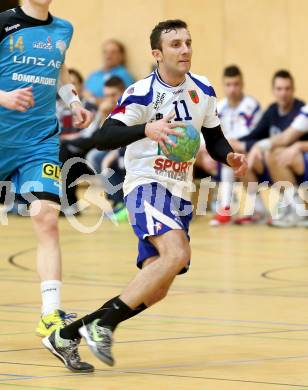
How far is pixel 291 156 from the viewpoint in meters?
14.2

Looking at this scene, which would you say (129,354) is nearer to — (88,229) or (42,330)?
(42,330)

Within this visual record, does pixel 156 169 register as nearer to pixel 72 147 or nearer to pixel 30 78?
pixel 30 78

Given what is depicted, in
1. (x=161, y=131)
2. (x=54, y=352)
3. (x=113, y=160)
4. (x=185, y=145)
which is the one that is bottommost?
(x=113, y=160)

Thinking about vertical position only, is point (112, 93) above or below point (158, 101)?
below

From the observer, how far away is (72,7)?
2023 cm

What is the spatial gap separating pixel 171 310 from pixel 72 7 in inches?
511

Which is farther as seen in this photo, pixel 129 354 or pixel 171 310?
pixel 171 310

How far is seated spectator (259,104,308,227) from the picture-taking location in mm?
14234

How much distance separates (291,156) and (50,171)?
7620 millimetres

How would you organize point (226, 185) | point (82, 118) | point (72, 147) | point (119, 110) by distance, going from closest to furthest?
1. point (119, 110)
2. point (82, 118)
3. point (226, 185)
4. point (72, 147)

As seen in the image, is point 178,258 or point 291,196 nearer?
point 178,258

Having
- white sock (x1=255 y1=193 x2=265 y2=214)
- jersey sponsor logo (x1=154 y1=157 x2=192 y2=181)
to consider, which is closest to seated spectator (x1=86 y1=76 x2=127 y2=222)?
white sock (x1=255 y1=193 x2=265 y2=214)

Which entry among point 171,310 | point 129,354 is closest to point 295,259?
point 171,310

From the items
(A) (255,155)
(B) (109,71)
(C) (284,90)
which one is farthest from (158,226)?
(B) (109,71)
